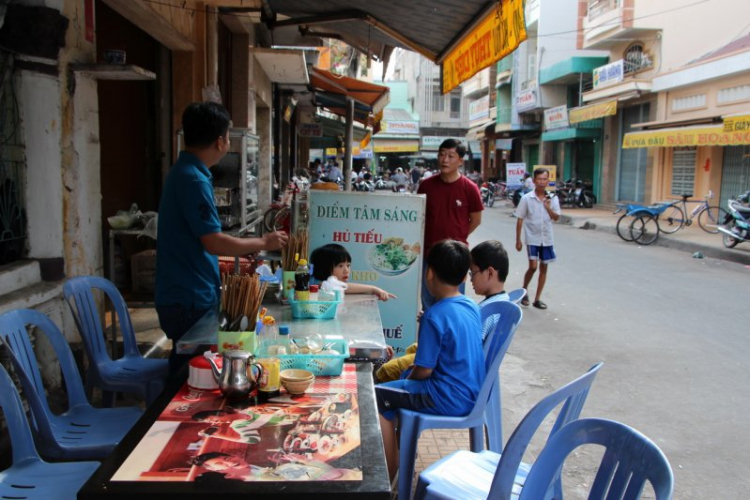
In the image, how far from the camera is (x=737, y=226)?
491 inches

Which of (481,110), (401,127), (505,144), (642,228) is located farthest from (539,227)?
(401,127)

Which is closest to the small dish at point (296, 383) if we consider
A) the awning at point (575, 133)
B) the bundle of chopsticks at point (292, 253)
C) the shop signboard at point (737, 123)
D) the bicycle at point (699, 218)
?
the bundle of chopsticks at point (292, 253)

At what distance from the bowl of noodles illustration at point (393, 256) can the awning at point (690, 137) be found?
38.8 ft

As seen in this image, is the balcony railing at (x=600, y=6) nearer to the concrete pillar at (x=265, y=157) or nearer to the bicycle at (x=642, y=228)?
the bicycle at (x=642, y=228)

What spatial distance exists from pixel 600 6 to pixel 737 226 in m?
12.2

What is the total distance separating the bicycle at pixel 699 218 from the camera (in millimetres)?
15234

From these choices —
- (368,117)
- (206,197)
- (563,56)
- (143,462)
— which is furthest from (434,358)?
(563,56)

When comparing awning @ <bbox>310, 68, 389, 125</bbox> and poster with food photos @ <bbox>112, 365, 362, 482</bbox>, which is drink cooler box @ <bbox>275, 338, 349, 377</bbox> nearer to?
poster with food photos @ <bbox>112, 365, 362, 482</bbox>

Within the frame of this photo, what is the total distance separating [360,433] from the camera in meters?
1.86

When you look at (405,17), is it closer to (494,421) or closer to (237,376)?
(494,421)

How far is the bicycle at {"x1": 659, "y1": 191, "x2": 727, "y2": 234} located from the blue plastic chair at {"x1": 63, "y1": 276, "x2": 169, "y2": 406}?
14.1 meters

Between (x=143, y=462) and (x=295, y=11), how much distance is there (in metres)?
6.57

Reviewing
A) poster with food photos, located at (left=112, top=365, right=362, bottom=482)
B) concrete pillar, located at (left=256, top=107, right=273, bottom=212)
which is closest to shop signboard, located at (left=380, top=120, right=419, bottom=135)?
concrete pillar, located at (left=256, top=107, right=273, bottom=212)

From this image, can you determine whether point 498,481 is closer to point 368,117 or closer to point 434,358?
point 434,358
